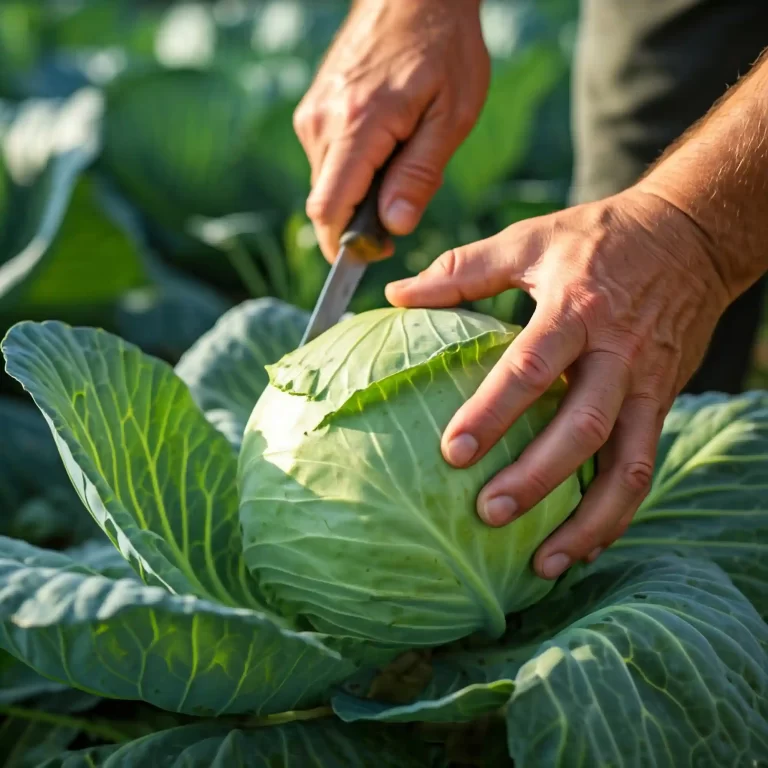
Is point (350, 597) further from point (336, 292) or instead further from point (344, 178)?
point (344, 178)

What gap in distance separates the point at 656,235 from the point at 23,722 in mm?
1422

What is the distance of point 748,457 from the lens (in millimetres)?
1980

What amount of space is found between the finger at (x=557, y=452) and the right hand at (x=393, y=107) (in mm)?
615

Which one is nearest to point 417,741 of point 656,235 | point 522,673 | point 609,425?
point 522,673

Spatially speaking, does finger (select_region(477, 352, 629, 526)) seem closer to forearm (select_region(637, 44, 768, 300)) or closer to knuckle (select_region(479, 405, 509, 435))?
knuckle (select_region(479, 405, 509, 435))

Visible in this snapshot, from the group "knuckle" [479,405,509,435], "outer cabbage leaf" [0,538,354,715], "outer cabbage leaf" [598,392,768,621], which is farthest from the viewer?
"outer cabbage leaf" [598,392,768,621]

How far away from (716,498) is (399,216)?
79 centimetres

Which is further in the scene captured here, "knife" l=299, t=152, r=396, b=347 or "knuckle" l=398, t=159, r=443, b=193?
"knuckle" l=398, t=159, r=443, b=193

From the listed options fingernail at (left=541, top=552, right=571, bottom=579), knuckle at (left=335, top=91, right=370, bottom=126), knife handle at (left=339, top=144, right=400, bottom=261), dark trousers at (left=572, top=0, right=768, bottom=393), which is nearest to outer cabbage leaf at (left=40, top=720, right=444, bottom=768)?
fingernail at (left=541, top=552, right=571, bottom=579)

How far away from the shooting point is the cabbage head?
1.55 m

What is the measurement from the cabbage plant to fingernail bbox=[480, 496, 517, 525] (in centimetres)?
4

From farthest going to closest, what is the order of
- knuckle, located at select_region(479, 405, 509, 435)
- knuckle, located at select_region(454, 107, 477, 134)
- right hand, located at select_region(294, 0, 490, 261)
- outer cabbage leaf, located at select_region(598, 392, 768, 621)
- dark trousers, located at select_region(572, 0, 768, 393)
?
1. dark trousers, located at select_region(572, 0, 768, 393)
2. knuckle, located at select_region(454, 107, 477, 134)
3. right hand, located at select_region(294, 0, 490, 261)
4. outer cabbage leaf, located at select_region(598, 392, 768, 621)
5. knuckle, located at select_region(479, 405, 509, 435)

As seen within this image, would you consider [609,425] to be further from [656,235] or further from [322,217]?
[322,217]

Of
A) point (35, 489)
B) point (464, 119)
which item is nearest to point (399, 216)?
point (464, 119)
